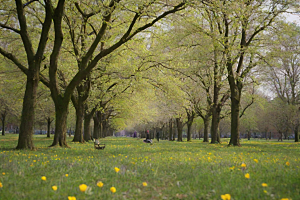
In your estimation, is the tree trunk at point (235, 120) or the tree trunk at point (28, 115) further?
the tree trunk at point (235, 120)

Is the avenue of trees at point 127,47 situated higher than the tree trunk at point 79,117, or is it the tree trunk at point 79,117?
the avenue of trees at point 127,47

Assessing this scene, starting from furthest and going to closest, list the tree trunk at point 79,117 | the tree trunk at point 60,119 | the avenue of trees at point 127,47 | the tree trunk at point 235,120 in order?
the tree trunk at point 79,117, the tree trunk at point 235,120, the tree trunk at point 60,119, the avenue of trees at point 127,47

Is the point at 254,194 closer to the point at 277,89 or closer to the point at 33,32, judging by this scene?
the point at 33,32

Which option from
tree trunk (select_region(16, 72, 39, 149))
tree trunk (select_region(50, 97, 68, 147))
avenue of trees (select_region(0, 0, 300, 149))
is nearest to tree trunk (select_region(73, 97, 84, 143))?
avenue of trees (select_region(0, 0, 300, 149))

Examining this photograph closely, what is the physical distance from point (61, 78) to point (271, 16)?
17969 millimetres

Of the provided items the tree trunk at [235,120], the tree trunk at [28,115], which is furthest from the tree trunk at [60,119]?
the tree trunk at [235,120]

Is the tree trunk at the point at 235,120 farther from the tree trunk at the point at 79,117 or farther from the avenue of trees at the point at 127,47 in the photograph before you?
the tree trunk at the point at 79,117

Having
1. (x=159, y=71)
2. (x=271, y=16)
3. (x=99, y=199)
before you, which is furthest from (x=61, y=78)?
(x=99, y=199)

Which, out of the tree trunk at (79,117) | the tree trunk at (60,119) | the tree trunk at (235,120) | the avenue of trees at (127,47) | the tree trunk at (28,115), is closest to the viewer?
the tree trunk at (28,115)

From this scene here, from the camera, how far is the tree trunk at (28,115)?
470 inches

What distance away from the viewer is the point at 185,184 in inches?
180

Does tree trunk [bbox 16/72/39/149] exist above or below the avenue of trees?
below

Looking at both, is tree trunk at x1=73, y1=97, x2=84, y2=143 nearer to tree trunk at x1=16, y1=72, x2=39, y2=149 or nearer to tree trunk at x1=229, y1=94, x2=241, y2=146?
tree trunk at x1=16, y1=72, x2=39, y2=149

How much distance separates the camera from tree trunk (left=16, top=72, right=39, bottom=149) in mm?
11945
